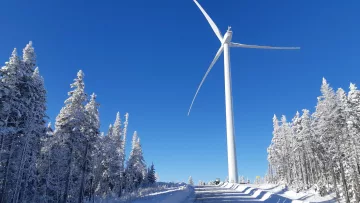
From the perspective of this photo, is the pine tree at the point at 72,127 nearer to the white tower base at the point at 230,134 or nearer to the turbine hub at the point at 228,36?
the white tower base at the point at 230,134

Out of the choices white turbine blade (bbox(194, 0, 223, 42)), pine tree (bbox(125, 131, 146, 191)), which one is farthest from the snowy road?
white turbine blade (bbox(194, 0, 223, 42))

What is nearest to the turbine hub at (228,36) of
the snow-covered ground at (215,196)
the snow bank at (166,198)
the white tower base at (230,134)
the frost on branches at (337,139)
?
the white tower base at (230,134)

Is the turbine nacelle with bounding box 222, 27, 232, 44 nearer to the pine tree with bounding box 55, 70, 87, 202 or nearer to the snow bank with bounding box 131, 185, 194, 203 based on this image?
the pine tree with bounding box 55, 70, 87, 202

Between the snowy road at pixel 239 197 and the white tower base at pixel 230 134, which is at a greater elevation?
the white tower base at pixel 230 134

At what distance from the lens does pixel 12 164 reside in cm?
2995

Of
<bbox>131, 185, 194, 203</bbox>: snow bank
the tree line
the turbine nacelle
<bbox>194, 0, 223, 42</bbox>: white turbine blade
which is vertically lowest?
<bbox>131, 185, 194, 203</bbox>: snow bank

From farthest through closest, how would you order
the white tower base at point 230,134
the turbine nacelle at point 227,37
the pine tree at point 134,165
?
the pine tree at point 134,165
the turbine nacelle at point 227,37
the white tower base at point 230,134

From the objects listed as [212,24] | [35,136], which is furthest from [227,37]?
[35,136]

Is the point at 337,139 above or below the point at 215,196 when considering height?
above

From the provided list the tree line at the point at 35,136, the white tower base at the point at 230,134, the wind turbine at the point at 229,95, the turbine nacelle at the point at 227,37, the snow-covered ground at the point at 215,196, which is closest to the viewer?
the snow-covered ground at the point at 215,196

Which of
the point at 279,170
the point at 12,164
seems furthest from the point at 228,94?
the point at 279,170

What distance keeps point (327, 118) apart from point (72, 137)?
3349 cm

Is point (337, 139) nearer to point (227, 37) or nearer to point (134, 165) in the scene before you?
point (227, 37)

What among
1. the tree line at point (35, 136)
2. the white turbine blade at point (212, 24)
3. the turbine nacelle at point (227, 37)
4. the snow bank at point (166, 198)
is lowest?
the snow bank at point (166, 198)
